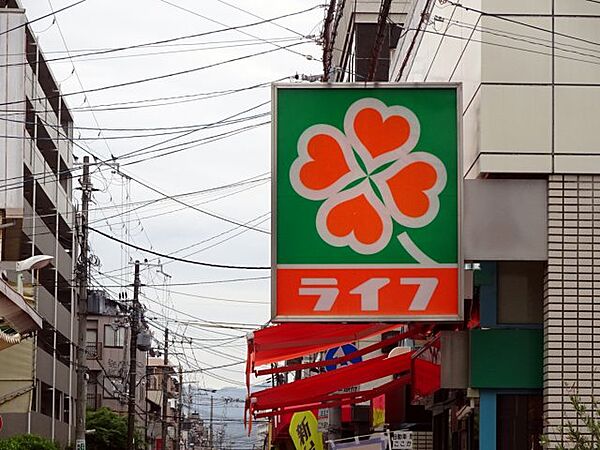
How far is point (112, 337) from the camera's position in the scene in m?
101

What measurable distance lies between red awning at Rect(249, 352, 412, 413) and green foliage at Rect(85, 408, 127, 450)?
62447 mm

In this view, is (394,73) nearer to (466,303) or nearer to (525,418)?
(466,303)

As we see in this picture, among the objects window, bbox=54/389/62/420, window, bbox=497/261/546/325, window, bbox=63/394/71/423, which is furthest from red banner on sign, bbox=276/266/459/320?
window, bbox=63/394/71/423

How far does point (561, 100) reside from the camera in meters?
13.1

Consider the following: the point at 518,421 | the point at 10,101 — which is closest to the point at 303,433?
the point at 518,421

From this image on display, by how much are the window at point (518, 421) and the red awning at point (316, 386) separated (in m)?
2.35

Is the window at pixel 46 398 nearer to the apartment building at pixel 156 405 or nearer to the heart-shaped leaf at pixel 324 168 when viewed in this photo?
the heart-shaped leaf at pixel 324 168

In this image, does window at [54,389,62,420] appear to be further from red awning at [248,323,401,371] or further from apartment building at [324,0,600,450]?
apartment building at [324,0,600,450]

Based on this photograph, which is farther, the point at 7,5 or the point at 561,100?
the point at 7,5

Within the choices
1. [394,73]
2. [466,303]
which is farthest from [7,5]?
[466,303]

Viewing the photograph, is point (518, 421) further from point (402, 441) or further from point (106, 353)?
point (106, 353)

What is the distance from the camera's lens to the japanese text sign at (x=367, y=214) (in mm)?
12984

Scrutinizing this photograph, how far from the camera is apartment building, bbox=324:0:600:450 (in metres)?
12.7

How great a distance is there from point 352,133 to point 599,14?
2.77m
